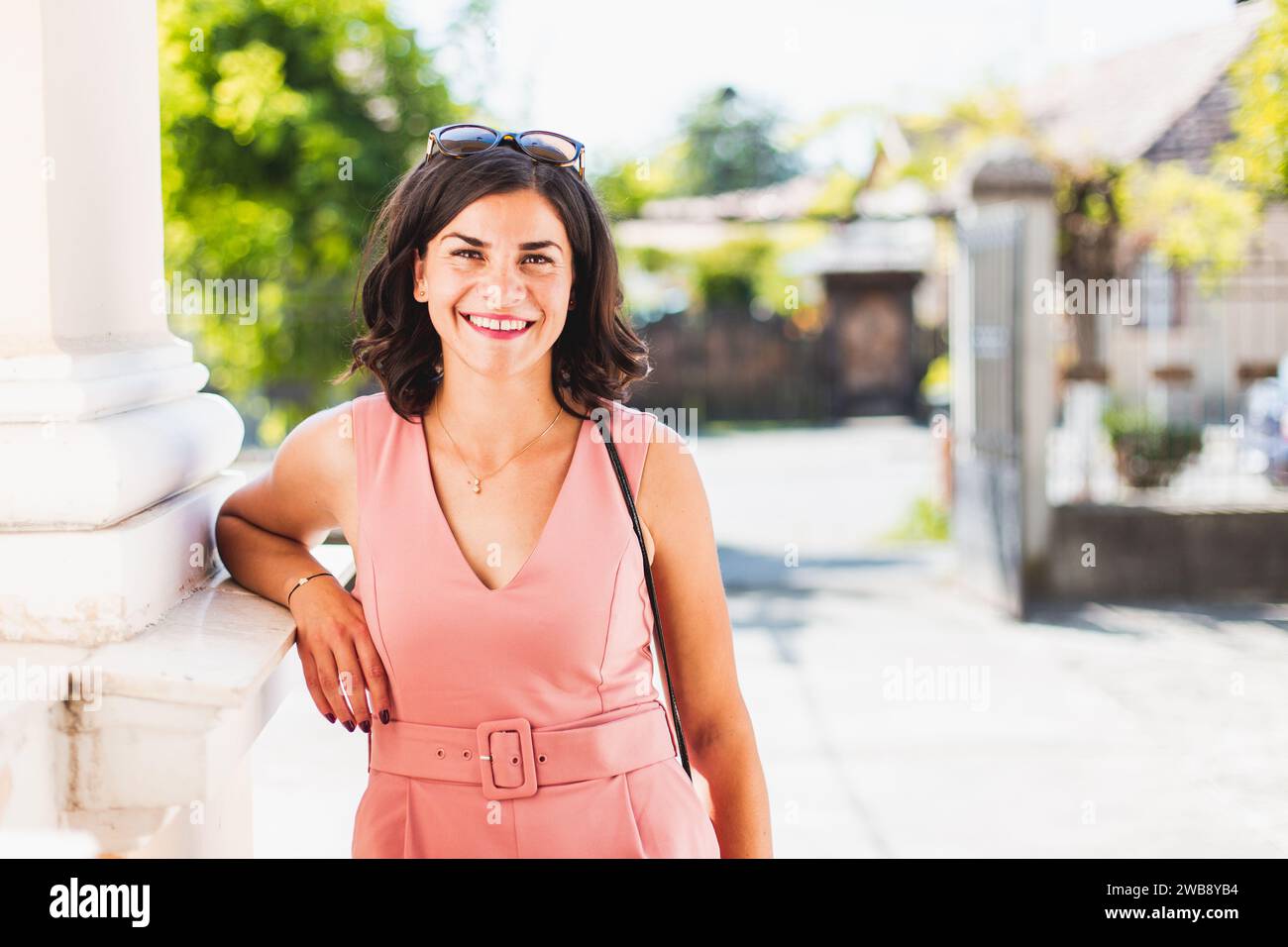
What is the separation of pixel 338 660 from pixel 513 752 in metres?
0.29

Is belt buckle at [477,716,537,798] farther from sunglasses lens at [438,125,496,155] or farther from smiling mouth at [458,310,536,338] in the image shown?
sunglasses lens at [438,125,496,155]

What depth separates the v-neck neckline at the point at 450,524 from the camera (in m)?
1.86

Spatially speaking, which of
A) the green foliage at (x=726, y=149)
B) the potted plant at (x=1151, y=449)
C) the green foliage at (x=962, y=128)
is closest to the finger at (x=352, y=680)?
the potted plant at (x=1151, y=449)

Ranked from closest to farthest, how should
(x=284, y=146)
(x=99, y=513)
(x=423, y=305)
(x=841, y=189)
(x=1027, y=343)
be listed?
(x=99, y=513)
(x=423, y=305)
(x=1027, y=343)
(x=284, y=146)
(x=841, y=189)

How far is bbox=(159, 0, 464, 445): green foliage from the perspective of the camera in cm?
A: 903

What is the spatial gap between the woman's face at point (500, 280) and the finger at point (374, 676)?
16.9 inches

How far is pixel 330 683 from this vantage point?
1.87m

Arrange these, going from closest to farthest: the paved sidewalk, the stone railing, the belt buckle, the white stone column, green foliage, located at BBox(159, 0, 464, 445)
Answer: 1. the stone railing
2. the white stone column
3. the belt buckle
4. the paved sidewalk
5. green foliage, located at BBox(159, 0, 464, 445)

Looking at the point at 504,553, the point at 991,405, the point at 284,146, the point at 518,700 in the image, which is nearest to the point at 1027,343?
the point at 991,405

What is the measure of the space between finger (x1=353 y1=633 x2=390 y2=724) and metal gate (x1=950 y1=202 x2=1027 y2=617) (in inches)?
279

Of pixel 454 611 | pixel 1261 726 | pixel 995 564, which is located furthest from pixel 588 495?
pixel 995 564

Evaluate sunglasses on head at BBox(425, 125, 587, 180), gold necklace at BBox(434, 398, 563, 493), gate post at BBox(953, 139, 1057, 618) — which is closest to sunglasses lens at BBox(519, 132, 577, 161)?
sunglasses on head at BBox(425, 125, 587, 180)

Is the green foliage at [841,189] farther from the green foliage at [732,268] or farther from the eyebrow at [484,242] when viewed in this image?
the eyebrow at [484,242]

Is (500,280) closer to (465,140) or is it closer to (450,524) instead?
(465,140)
